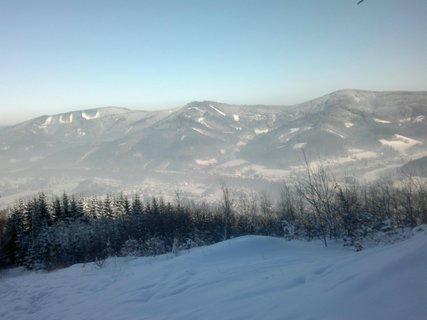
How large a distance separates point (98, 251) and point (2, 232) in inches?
480

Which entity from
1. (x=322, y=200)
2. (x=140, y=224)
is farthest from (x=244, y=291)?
(x=140, y=224)

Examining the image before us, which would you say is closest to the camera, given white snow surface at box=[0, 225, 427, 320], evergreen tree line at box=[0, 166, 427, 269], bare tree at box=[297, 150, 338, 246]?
white snow surface at box=[0, 225, 427, 320]

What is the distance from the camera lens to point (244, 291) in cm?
784

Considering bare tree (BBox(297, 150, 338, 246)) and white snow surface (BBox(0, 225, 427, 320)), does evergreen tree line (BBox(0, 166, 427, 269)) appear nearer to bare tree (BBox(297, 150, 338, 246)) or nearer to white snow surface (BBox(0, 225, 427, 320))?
bare tree (BBox(297, 150, 338, 246))

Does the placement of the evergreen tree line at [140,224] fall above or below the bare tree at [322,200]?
below

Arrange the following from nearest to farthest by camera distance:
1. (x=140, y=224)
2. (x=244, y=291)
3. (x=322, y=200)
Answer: (x=244, y=291)
(x=322, y=200)
(x=140, y=224)

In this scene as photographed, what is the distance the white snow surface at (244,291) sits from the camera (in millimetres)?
4867

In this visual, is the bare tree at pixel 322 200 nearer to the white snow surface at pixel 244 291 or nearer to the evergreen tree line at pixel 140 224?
the evergreen tree line at pixel 140 224

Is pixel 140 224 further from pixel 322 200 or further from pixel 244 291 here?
pixel 244 291

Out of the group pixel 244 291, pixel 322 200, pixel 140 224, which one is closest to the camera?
pixel 244 291

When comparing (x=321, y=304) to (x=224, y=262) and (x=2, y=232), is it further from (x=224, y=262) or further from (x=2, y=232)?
(x=2, y=232)

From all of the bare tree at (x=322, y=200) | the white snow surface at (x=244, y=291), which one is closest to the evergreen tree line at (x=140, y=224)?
the bare tree at (x=322, y=200)

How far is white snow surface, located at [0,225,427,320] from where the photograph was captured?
4867 mm

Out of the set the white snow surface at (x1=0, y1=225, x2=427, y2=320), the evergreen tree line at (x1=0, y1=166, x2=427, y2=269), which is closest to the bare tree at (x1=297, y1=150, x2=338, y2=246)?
the evergreen tree line at (x1=0, y1=166, x2=427, y2=269)
